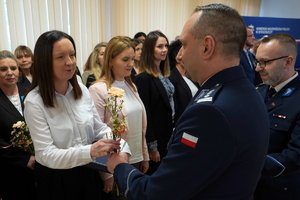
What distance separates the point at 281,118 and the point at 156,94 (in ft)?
4.10

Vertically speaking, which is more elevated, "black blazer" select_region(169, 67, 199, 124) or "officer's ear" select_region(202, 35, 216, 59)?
"officer's ear" select_region(202, 35, 216, 59)

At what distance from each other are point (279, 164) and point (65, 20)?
12.7 ft

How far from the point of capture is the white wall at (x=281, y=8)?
7.80 m

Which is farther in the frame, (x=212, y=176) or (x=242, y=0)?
(x=242, y=0)

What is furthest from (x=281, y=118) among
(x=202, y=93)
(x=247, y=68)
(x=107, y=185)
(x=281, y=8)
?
(x=281, y=8)

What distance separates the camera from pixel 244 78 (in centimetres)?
90

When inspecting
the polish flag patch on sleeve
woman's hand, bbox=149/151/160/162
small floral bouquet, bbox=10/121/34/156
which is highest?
the polish flag patch on sleeve

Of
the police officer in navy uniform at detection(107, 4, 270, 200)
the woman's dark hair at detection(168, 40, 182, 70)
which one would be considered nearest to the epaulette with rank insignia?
the police officer in navy uniform at detection(107, 4, 270, 200)

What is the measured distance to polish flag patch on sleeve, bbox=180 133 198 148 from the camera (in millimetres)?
771

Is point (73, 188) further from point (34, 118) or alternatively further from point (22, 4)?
point (22, 4)

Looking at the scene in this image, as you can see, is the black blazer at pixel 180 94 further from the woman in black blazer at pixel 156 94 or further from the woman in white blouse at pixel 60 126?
the woman in white blouse at pixel 60 126

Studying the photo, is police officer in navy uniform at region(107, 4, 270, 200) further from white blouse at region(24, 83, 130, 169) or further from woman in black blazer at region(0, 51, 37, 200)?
woman in black blazer at region(0, 51, 37, 200)

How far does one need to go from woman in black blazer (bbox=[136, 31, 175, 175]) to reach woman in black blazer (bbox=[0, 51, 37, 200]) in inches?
42.5

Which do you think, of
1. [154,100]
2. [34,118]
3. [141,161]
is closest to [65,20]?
[154,100]
